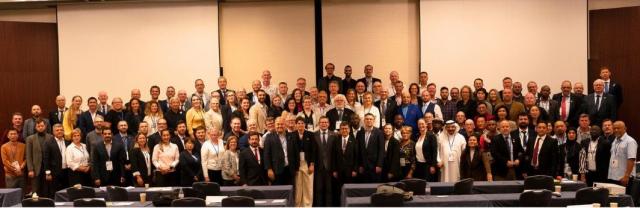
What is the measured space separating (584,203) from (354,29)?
23.4 ft

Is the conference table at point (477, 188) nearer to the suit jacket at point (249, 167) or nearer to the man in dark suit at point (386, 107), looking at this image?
the suit jacket at point (249, 167)

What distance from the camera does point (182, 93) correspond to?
1180 cm

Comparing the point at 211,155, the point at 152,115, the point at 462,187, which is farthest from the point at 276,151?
the point at 462,187

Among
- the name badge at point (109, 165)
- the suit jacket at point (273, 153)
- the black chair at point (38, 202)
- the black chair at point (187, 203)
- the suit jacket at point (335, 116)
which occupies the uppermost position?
the suit jacket at point (335, 116)

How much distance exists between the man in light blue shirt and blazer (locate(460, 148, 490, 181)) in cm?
176

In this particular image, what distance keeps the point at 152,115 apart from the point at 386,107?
3704mm

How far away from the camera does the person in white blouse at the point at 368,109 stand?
1092 cm

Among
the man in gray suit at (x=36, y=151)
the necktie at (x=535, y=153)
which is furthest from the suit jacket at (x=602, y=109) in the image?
the man in gray suit at (x=36, y=151)

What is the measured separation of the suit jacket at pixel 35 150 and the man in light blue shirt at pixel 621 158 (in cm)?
832

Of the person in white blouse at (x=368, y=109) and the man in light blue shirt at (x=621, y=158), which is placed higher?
the person in white blouse at (x=368, y=109)

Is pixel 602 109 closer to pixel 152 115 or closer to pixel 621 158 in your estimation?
pixel 621 158

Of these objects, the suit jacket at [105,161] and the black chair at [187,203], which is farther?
the suit jacket at [105,161]

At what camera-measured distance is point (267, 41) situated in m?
13.8

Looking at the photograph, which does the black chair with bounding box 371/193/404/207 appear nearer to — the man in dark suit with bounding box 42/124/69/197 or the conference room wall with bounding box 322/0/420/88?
the man in dark suit with bounding box 42/124/69/197
